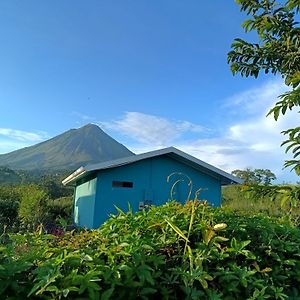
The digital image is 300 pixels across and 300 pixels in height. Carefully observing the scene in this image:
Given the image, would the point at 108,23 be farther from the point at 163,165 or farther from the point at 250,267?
the point at 250,267

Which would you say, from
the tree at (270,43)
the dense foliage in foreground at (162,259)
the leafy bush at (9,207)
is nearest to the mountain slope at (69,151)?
the leafy bush at (9,207)

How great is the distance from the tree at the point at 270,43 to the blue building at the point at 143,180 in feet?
29.0

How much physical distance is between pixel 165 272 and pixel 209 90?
8536mm

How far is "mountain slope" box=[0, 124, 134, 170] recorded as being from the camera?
84338 millimetres

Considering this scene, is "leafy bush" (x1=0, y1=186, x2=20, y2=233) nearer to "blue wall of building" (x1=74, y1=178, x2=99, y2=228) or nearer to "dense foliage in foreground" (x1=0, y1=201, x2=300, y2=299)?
"blue wall of building" (x1=74, y1=178, x2=99, y2=228)

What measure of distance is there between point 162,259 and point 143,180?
1140 cm

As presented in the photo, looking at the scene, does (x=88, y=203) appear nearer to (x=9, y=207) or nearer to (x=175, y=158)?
(x=175, y=158)

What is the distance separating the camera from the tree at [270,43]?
3.19 meters

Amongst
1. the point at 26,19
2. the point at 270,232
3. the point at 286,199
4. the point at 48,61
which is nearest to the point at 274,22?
the point at 286,199

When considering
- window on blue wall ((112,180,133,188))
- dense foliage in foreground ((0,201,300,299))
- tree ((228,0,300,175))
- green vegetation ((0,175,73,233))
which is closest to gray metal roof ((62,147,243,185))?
window on blue wall ((112,180,133,188))

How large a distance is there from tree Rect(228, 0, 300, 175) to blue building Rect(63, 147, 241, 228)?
883cm

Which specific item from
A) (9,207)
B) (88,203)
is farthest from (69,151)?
(88,203)

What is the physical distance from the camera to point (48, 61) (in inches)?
421

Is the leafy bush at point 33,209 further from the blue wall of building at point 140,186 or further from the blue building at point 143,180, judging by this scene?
the blue wall of building at point 140,186
